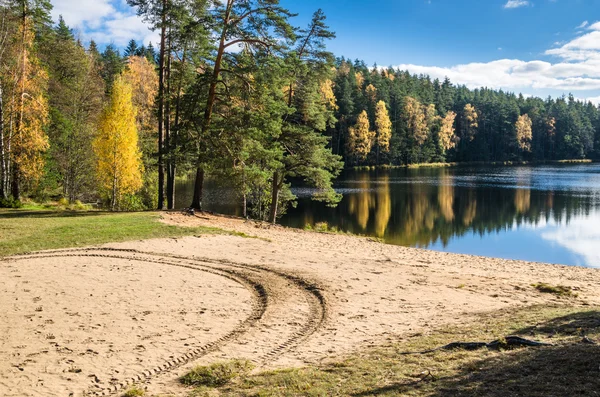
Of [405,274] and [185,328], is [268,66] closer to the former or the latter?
[405,274]

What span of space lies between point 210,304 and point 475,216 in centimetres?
3012

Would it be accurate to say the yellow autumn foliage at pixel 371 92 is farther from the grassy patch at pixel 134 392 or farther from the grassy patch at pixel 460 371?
the grassy patch at pixel 134 392

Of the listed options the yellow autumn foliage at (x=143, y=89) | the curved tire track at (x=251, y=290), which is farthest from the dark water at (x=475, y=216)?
the curved tire track at (x=251, y=290)

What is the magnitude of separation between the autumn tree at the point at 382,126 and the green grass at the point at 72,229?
69.9 meters

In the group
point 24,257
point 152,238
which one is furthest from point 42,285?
point 152,238

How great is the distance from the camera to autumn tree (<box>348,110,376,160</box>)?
84.4m

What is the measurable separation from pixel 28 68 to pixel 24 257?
16437mm

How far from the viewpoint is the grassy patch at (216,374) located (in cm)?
666

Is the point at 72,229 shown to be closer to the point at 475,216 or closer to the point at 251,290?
the point at 251,290

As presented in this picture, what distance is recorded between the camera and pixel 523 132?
11600 cm

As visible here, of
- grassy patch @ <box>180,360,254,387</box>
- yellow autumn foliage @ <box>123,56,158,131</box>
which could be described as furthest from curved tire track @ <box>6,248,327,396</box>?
yellow autumn foliage @ <box>123,56,158,131</box>

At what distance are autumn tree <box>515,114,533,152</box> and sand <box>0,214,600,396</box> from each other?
109 meters

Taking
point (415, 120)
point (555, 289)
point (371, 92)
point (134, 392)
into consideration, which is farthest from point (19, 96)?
point (415, 120)

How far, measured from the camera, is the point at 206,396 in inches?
243
